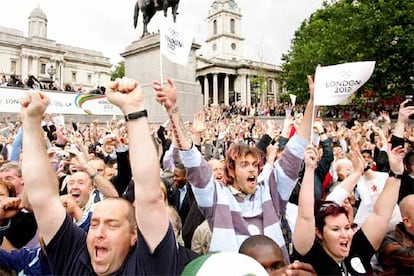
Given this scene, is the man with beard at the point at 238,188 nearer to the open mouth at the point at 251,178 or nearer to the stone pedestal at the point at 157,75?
the open mouth at the point at 251,178

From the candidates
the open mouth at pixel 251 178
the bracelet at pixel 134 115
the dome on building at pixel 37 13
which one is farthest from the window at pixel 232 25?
the bracelet at pixel 134 115

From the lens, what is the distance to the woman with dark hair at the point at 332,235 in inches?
107

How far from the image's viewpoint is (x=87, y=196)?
423cm

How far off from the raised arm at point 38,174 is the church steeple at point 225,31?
10300cm

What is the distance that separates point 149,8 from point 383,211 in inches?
584

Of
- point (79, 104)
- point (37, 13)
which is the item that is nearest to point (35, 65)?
point (37, 13)

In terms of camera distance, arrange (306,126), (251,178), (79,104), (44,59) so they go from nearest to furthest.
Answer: (251,178), (306,126), (79,104), (44,59)

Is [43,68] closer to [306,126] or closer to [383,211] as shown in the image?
[306,126]

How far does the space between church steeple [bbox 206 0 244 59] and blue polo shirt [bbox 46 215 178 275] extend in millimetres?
103156

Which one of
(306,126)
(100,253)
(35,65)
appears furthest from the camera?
(35,65)

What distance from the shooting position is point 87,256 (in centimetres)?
223

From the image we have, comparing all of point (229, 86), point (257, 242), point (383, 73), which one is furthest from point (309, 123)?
point (229, 86)

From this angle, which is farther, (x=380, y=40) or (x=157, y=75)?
(x=380, y=40)

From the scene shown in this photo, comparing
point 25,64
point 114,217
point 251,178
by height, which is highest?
point 25,64
